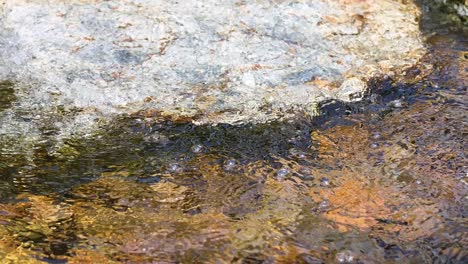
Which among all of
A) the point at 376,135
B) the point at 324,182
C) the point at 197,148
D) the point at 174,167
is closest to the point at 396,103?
the point at 376,135

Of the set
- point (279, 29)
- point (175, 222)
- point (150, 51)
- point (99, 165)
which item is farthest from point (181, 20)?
point (175, 222)

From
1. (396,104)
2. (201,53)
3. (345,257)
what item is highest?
(201,53)

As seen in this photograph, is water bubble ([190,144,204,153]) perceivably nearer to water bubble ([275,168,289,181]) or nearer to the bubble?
water bubble ([275,168,289,181])

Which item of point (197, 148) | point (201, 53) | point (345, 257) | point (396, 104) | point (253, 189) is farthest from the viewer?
point (201, 53)

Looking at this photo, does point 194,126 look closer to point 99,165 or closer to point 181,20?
point 99,165

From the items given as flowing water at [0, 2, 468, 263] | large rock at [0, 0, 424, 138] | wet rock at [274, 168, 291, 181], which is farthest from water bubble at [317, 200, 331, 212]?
large rock at [0, 0, 424, 138]

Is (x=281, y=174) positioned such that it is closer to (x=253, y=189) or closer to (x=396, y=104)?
(x=253, y=189)
